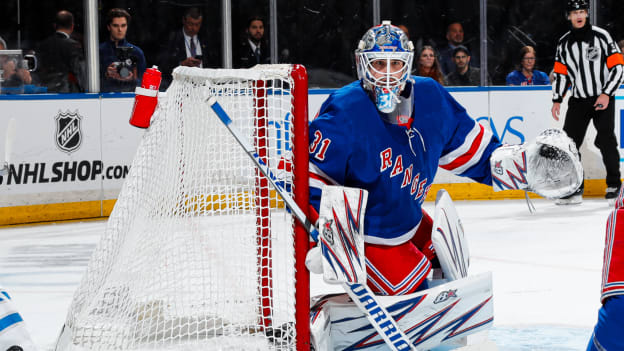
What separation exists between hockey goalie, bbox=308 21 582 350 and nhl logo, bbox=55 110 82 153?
359cm

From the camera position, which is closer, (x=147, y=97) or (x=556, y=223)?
(x=147, y=97)

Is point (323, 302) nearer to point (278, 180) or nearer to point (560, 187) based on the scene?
point (278, 180)

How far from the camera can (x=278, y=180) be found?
222 cm

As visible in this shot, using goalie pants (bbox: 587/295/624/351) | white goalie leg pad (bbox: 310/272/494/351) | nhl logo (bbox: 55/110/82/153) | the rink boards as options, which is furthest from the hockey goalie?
nhl logo (bbox: 55/110/82/153)

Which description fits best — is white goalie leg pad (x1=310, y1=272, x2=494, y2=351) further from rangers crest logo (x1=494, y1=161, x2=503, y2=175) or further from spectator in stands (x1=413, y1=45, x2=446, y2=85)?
spectator in stands (x1=413, y1=45, x2=446, y2=85)

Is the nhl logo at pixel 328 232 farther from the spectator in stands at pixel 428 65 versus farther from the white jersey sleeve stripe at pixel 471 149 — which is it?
the spectator in stands at pixel 428 65

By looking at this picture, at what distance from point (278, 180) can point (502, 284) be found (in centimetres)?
164

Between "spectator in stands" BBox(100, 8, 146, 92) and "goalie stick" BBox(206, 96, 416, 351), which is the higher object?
"spectator in stands" BBox(100, 8, 146, 92)

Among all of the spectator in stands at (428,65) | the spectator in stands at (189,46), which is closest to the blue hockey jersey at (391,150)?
the spectator in stands at (189,46)

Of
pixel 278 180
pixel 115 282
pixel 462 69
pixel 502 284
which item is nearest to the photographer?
pixel 278 180

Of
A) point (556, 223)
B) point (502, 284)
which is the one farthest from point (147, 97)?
point (556, 223)

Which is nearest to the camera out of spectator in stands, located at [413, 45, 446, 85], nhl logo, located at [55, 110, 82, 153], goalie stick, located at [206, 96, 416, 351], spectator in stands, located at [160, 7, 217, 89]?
goalie stick, located at [206, 96, 416, 351]

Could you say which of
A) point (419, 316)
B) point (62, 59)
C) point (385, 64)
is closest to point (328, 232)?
point (419, 316)

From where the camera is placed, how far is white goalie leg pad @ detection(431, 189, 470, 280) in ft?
7.88
